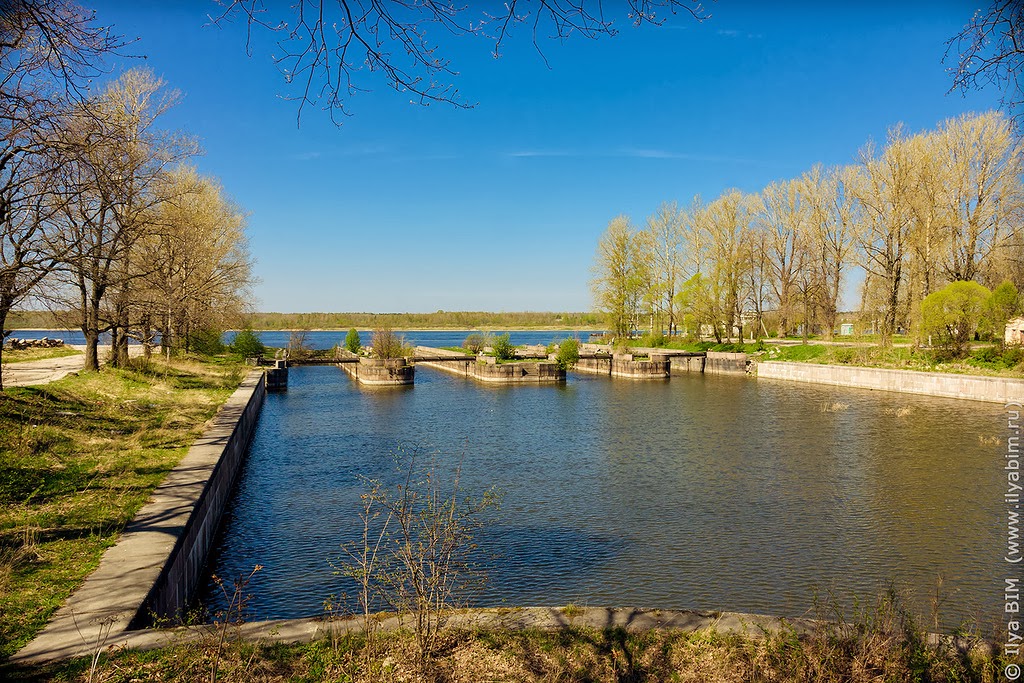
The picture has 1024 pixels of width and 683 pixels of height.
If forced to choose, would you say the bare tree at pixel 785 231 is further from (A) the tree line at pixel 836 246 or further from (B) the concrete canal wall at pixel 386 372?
(B) the concrete canal wall at pixel 386 372

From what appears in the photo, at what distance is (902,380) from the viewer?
1202 inches

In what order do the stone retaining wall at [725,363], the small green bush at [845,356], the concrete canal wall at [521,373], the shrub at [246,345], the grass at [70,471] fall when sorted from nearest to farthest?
the grass at [70,471] < the small green bush at [845,356] < the concrete canal wall at [521,373] < the shrub at [246,345] < the stone retaining wall at [725,363]

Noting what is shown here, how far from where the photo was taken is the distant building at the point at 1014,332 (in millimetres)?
30469

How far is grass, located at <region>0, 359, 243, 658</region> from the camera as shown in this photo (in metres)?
6.02

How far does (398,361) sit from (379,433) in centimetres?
1675

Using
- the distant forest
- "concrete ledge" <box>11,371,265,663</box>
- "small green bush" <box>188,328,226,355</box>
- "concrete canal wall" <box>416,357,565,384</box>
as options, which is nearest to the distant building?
"concrete canal wall" <box>416,357,565,384</box>

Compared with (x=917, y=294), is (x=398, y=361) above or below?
below

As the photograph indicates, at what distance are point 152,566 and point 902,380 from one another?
110 feet

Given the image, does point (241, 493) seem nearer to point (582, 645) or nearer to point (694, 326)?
point (582, 645)

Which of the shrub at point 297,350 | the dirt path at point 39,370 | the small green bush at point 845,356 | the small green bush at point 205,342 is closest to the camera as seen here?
the dirt path at point 39,370

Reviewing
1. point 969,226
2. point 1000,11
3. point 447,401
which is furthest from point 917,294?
point 1000,11

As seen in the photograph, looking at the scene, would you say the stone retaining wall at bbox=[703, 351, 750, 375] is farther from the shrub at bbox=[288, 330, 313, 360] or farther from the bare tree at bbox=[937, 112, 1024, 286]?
the shrub at bbox=[288, 330, 313, 360]

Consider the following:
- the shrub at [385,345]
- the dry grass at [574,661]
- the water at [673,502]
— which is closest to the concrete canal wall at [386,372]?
the shrub at [385,345]

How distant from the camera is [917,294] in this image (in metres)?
35.9
